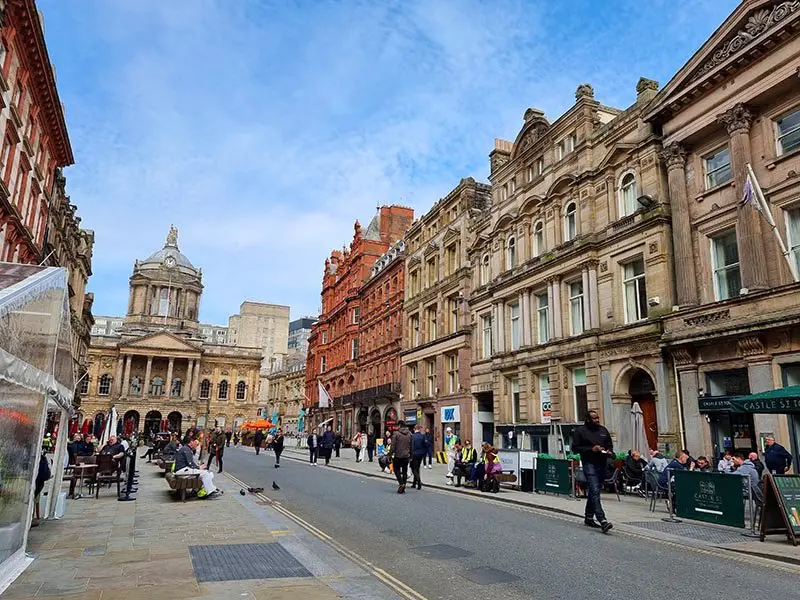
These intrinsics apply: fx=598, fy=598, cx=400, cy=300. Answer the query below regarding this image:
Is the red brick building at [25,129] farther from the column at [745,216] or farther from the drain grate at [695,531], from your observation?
the column at [745,216]

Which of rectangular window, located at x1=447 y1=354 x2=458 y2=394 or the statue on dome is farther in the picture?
the statue on dome

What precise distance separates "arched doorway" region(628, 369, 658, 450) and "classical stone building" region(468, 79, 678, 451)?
0.05 meters

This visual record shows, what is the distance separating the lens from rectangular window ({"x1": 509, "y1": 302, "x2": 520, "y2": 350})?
29.4 metres

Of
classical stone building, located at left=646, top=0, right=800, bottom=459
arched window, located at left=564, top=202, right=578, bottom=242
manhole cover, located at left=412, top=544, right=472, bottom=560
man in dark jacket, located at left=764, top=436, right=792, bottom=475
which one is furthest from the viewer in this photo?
arched window, located at left=564, top=202, right=578, bottom=242

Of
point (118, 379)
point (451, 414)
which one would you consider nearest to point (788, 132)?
point (451, 414)

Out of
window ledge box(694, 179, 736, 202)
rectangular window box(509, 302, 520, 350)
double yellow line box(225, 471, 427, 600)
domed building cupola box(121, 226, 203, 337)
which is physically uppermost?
domed building cupola box(121, 226, 203, 337)

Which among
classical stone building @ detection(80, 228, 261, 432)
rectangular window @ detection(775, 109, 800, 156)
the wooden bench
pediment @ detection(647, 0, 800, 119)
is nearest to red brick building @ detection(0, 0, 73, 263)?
the wooden bench

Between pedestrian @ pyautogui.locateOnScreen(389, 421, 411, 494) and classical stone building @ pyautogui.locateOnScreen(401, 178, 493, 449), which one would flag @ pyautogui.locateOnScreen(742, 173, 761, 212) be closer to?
pedestrian @ pyautogui.locateOnScreen(389, 421, 411, 494)

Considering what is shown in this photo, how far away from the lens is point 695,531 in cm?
1050

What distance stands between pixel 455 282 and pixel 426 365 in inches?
260

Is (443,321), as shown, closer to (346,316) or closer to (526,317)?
(526,317)

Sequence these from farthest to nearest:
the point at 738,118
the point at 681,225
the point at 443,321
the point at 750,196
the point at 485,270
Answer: the point at 443,321 < the point at 485,270 < the point at 681,225 < the point at 738,118 < the point at 750,196

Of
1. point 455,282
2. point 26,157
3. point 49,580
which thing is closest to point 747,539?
point 49,580

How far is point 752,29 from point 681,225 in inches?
238
